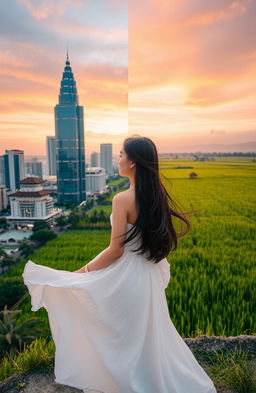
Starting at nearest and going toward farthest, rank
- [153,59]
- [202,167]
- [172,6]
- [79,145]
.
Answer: [172,6] → [153,59] → [202,167] → [79,145]

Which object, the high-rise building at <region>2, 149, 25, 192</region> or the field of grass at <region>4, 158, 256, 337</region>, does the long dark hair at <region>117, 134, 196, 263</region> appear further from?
the high-rise building at <region>2, 149, 25, 192</region>

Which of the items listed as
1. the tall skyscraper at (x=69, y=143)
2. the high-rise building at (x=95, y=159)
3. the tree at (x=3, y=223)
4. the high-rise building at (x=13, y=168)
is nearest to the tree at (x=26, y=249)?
the tree at (x=3, y=223)

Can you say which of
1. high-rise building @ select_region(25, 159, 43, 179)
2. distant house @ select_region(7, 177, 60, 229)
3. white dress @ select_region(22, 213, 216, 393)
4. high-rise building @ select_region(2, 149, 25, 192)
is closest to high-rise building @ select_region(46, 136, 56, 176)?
high-rise building @ select_region(25, 159, 43, 179)

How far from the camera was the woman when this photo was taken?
980 millimetres

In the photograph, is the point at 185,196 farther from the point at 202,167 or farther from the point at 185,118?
the point at 185,118

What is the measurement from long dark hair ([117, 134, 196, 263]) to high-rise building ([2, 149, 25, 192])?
1996 cm

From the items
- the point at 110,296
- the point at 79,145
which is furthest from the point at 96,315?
the point at 79,145

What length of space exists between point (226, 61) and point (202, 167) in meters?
2.43

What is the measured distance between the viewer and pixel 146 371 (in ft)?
3.44

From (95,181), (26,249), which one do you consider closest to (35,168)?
(95,181)

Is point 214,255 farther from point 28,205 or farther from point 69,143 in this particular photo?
point 69,143

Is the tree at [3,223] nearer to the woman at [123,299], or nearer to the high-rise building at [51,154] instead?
the high-rise building at [51,154]

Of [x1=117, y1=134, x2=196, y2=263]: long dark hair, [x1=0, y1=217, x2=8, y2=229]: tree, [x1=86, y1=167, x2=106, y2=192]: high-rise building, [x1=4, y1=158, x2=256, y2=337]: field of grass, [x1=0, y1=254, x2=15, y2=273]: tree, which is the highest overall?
[x1=117, y1=134, x2=196, y2=263]: long dark hair

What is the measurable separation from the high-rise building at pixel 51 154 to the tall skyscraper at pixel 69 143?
3.99ft
